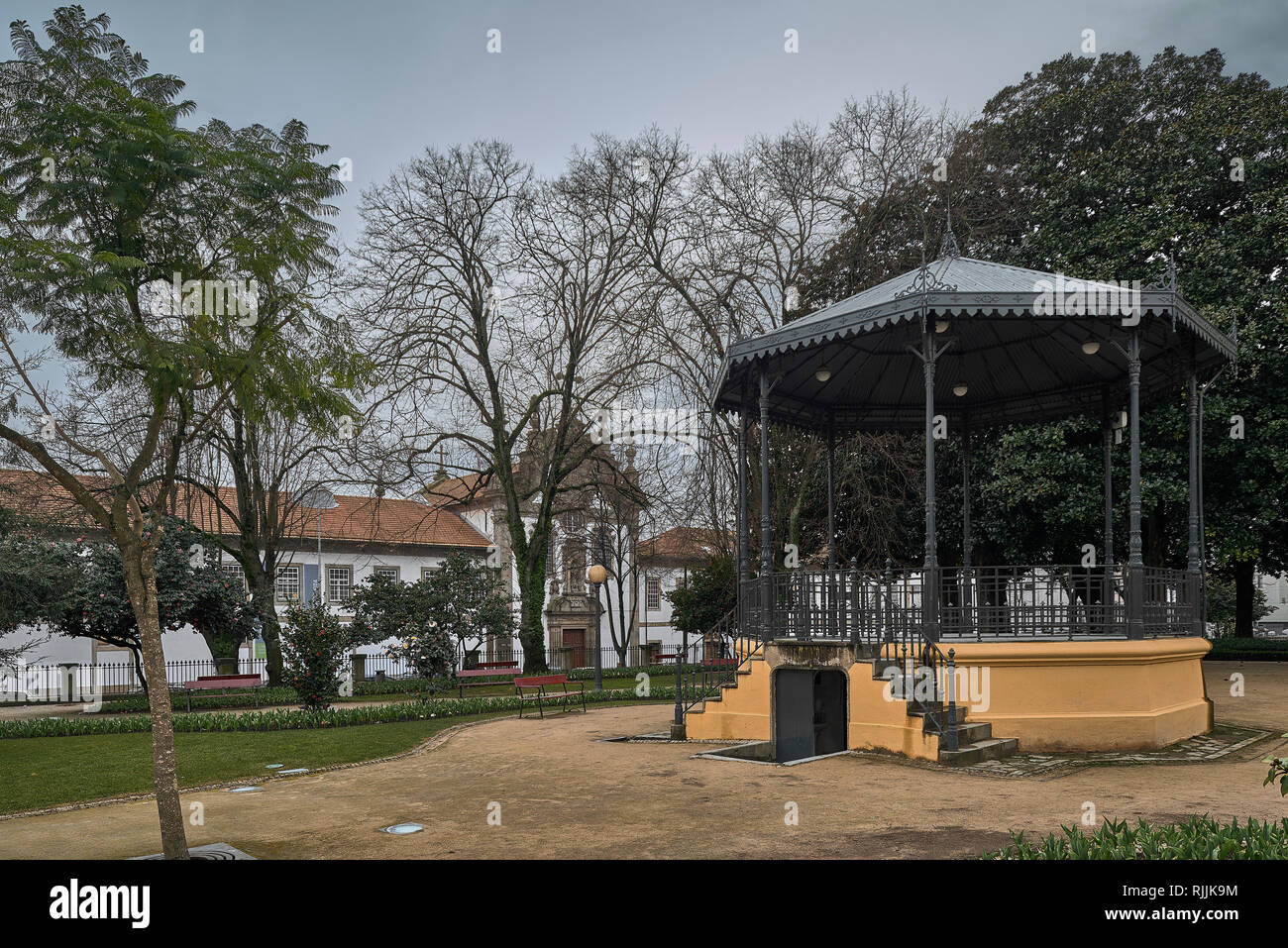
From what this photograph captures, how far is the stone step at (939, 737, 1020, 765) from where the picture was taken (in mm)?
11273

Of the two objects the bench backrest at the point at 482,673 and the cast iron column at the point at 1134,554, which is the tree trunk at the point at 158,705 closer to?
the cast iron column at the point at 1134,554

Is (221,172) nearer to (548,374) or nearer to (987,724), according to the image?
(987,724)

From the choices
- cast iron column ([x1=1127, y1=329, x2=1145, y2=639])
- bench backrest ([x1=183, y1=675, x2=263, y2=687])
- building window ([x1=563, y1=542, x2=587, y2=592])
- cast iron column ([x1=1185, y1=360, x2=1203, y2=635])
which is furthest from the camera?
building window ([x1=563, y1=542, x2=587, y2=592])

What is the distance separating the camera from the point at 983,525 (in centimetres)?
2689

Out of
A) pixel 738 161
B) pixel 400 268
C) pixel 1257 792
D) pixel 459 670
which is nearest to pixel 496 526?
pixel 459 670

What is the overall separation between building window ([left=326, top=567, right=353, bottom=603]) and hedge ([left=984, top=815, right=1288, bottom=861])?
133ft

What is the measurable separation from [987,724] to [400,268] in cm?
2199

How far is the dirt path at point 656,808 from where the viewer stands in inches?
312

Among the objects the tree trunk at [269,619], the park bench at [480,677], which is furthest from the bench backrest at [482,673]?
the tree trunk at [269,619]

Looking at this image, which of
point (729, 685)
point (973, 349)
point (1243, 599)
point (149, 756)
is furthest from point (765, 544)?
point (1243, 599)

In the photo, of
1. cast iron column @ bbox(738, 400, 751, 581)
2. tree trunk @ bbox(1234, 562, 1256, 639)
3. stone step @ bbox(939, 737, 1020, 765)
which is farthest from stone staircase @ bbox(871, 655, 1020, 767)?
tree trunk @ bbox(1234, 562, 1256, 639)

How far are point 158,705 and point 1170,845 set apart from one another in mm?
7184

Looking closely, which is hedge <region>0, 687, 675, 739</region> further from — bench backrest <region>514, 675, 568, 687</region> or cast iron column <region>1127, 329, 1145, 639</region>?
cast iron column <region>1127, 329, 1145, 639</region>

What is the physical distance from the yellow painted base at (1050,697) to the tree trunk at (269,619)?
712 inches
